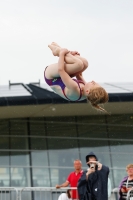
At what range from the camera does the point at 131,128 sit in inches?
877

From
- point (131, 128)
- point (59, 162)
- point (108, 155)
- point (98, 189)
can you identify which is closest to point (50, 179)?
point (59, 162)

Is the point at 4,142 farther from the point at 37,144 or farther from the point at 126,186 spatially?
the point at 126,186

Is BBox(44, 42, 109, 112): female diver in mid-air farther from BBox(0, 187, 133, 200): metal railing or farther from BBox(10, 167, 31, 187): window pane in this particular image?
BBox(10, 167, 31, 187): window pane

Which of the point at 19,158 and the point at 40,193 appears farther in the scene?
the point at 19,158

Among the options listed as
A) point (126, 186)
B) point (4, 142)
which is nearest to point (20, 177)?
point (4, 142)

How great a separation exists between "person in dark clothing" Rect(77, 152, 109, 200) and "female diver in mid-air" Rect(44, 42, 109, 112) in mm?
1344

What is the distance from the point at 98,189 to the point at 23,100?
10759 millimetres

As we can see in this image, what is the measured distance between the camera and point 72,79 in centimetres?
938

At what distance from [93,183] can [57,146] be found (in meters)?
11.4

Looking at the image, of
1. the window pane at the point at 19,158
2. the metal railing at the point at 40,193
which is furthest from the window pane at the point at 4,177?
the metal railing at the point at 40,193

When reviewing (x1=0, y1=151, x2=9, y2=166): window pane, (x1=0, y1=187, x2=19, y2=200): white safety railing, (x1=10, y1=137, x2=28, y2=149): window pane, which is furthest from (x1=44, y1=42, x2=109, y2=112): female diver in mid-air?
(x1=10, y1=137, x2=28, y2=149): window pane

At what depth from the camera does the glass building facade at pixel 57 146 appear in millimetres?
20781

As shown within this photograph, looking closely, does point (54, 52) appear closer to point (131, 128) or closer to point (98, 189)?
point (98, 189)

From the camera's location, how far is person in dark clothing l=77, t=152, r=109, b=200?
1022 cm
